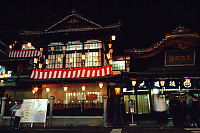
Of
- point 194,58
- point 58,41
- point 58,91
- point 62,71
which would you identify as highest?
point 58,41

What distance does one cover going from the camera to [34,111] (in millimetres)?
11656

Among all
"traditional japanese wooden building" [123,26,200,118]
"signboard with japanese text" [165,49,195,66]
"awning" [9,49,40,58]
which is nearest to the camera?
"traditional japanese wooden building" [123,26,200,118]

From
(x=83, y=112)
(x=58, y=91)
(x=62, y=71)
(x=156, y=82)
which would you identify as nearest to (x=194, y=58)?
(x=156, y=82)

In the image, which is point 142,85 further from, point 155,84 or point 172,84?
point 172,84

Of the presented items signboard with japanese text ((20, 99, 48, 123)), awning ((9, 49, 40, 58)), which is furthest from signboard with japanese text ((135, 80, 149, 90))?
awning ((9, 49, 40, 58))

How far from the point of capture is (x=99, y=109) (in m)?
14.1

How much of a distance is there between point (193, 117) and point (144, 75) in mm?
Result: 4989

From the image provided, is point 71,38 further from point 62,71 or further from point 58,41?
point 62,71

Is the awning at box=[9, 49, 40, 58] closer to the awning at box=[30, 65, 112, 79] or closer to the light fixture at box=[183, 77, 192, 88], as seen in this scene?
the awning at box=[30, 65, 112, 79]

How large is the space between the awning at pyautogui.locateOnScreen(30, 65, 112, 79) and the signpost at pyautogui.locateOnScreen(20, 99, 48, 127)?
356 centimetres

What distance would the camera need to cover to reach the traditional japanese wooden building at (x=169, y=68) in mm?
13141

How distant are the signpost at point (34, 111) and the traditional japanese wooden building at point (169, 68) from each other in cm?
789

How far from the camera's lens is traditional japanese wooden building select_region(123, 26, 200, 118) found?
1314cm

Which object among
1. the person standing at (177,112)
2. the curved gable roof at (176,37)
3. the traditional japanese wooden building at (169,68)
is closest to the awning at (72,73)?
the traditional japanese wooden building at (169,68)
